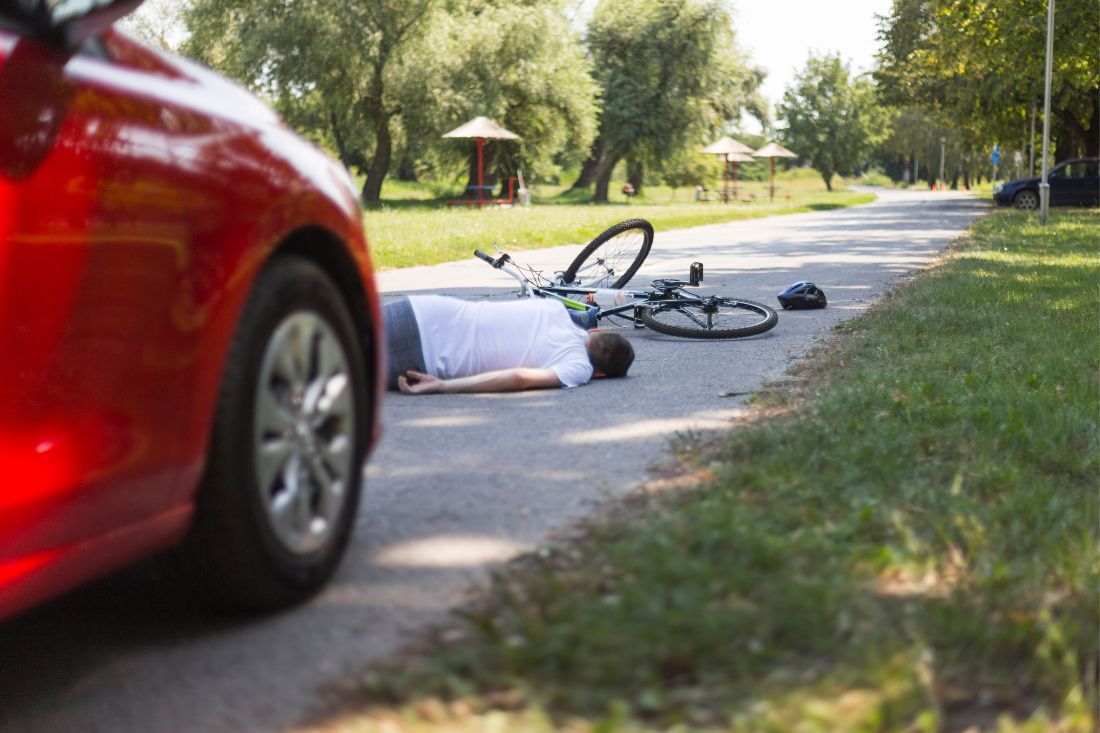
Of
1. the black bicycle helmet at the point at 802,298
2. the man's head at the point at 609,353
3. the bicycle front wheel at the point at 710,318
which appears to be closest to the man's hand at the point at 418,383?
the man's head at the point at 609,353

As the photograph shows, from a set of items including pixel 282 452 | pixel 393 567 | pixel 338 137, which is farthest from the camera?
pixel 338 137

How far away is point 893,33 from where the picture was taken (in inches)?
2005

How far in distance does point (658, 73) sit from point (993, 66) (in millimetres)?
25349

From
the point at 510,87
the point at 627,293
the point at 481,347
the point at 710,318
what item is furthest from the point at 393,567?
the point at 510,87

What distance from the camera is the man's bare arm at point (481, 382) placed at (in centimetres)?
679

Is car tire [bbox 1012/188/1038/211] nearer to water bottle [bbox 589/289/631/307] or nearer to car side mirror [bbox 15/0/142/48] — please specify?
water bottle [bbox 589/289/631/307]

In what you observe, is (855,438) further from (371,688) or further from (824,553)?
(371,688)

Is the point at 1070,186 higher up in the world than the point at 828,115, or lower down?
lower down

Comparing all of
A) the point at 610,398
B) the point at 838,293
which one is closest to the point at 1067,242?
the point at 838,293

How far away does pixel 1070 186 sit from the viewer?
3847cm

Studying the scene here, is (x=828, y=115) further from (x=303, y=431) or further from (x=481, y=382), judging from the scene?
(x=303, y=431)

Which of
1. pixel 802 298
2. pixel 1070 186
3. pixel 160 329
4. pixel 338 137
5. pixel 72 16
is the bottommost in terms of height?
pixel 802 298

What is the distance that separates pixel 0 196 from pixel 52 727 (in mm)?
1092

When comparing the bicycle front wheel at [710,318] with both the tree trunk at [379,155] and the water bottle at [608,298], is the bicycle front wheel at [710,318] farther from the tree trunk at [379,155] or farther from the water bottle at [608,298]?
the tree trunk at [379,155]
